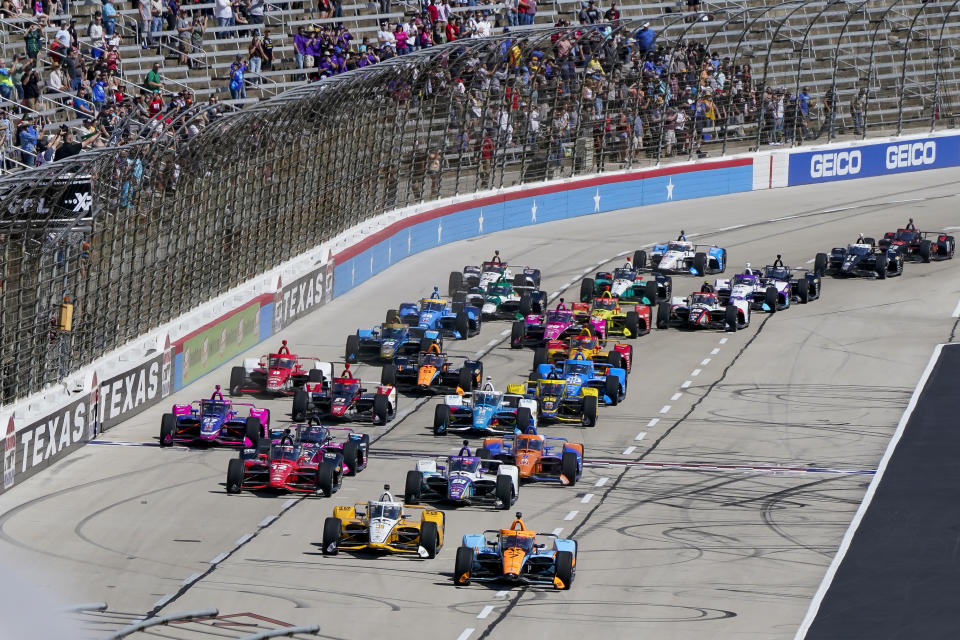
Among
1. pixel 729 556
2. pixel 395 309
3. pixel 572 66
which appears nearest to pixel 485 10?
pixel 572 66

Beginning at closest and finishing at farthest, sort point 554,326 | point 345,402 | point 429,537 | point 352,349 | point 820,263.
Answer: point 429,537 < point 345,402 < point 352,349 < point 554,326 < point 820,263

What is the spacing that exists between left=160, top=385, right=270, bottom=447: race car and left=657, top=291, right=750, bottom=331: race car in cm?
1231

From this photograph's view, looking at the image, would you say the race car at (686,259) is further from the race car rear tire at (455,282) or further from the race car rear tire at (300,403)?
the race car rear tire at (300,403)

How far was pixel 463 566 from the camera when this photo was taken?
2583 cm

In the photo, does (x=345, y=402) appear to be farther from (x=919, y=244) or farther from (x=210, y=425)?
(x=919, y=244)

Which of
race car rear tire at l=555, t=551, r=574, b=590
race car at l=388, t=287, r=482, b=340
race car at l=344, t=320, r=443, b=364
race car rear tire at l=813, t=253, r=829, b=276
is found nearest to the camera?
race car rear tire at l=555, t=551, r=574, b=590

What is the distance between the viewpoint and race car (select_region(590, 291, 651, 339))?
41344mm

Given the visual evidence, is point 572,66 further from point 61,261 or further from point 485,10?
point 61,261

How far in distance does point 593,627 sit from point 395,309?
63.8 feet

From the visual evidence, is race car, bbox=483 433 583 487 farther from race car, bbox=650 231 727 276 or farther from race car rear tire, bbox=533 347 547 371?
race car, bbox=650 231 727 276

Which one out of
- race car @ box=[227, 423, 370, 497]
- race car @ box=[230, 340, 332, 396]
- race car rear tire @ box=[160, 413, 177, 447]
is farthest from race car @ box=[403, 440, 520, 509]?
race car @ box=[230, 340, 332, 396]

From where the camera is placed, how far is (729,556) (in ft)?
91.2

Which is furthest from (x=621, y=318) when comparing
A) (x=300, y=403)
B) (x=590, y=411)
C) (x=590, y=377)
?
(x=300, y=403)

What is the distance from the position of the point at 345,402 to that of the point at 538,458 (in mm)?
5163
